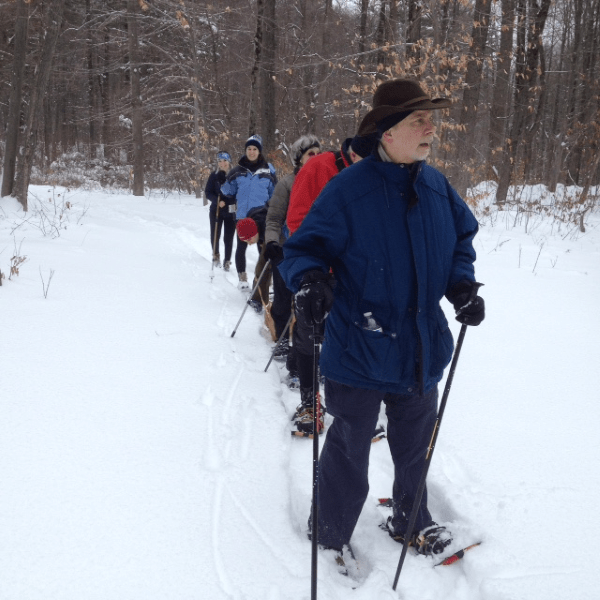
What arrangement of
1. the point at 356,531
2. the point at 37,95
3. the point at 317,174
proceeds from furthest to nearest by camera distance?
the point at 37,95, the point at 317,174, the point at 356,531

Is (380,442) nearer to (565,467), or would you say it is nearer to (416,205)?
(565,467)

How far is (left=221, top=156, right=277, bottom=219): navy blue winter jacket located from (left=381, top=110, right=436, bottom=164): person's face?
4574 mm

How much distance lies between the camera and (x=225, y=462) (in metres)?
2.97

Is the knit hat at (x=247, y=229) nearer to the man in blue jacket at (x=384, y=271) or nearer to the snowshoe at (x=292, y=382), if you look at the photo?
the snowshoe at (x=292, y=382)

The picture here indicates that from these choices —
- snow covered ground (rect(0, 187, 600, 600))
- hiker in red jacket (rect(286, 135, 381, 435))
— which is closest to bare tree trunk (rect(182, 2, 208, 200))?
snow covered ground (rect(0, 187, 600, 600))

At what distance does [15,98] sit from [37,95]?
169 cm

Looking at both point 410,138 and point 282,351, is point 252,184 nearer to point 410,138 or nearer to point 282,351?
point 282,351

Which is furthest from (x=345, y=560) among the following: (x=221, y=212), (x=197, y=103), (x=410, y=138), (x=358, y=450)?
(x=197, y=103)

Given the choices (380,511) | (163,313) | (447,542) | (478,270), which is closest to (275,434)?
(380,511)

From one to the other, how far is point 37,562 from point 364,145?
2.09 metres

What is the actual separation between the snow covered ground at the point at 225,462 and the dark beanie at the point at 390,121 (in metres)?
1.84

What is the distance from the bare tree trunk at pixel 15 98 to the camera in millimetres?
11352

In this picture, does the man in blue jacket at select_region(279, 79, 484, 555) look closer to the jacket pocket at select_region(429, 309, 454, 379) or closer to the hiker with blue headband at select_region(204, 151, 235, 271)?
the jacket pocket at select_region(429, 309, 454, 379)

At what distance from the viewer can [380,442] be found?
3.39 meters
